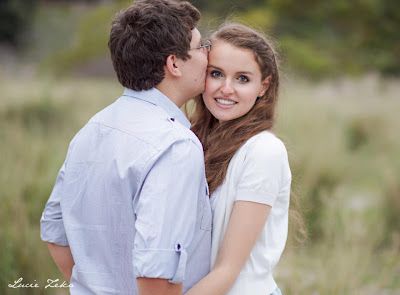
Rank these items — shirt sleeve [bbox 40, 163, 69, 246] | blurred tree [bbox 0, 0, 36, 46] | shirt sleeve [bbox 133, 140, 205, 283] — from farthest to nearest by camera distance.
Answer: blurred tree [bbox 0, 0, 36, 46] → shirt sleeve [bbox 40, 163, 69, 246] → shirt sleeve [bbox 133, 140, 205, 283]

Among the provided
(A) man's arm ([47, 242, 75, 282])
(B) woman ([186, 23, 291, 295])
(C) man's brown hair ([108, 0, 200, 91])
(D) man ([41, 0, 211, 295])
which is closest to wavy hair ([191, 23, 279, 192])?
(B) woman ([186, 23, 291, 295])

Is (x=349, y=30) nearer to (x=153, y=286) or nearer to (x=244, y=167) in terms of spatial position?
(x=244, y=167)

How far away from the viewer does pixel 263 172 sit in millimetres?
1937

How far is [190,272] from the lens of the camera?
1.87 meters

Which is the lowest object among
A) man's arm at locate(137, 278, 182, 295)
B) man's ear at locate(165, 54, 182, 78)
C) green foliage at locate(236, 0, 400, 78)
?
man's arm at locate(137, 278, 182, 295)

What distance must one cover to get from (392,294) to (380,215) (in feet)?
4.30

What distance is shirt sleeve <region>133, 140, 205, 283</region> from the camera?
1559 millimetres

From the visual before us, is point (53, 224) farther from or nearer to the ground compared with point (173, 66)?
nearer to the ground

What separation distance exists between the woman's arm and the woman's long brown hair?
0.22 meters

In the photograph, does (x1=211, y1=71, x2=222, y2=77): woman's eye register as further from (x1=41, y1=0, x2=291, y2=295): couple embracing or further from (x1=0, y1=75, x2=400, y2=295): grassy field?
(x1=0, y1=75, x2=400, y2=295): grassy field

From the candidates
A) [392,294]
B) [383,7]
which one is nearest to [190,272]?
[392,294]

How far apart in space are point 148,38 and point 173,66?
0.45ft

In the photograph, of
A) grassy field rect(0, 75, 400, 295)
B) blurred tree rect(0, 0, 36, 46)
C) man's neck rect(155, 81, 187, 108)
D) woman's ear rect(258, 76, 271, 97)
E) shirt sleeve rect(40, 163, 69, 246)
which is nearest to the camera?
man's neck rect(155, 81, 187, 108)

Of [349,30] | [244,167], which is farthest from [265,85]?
[349,30]
